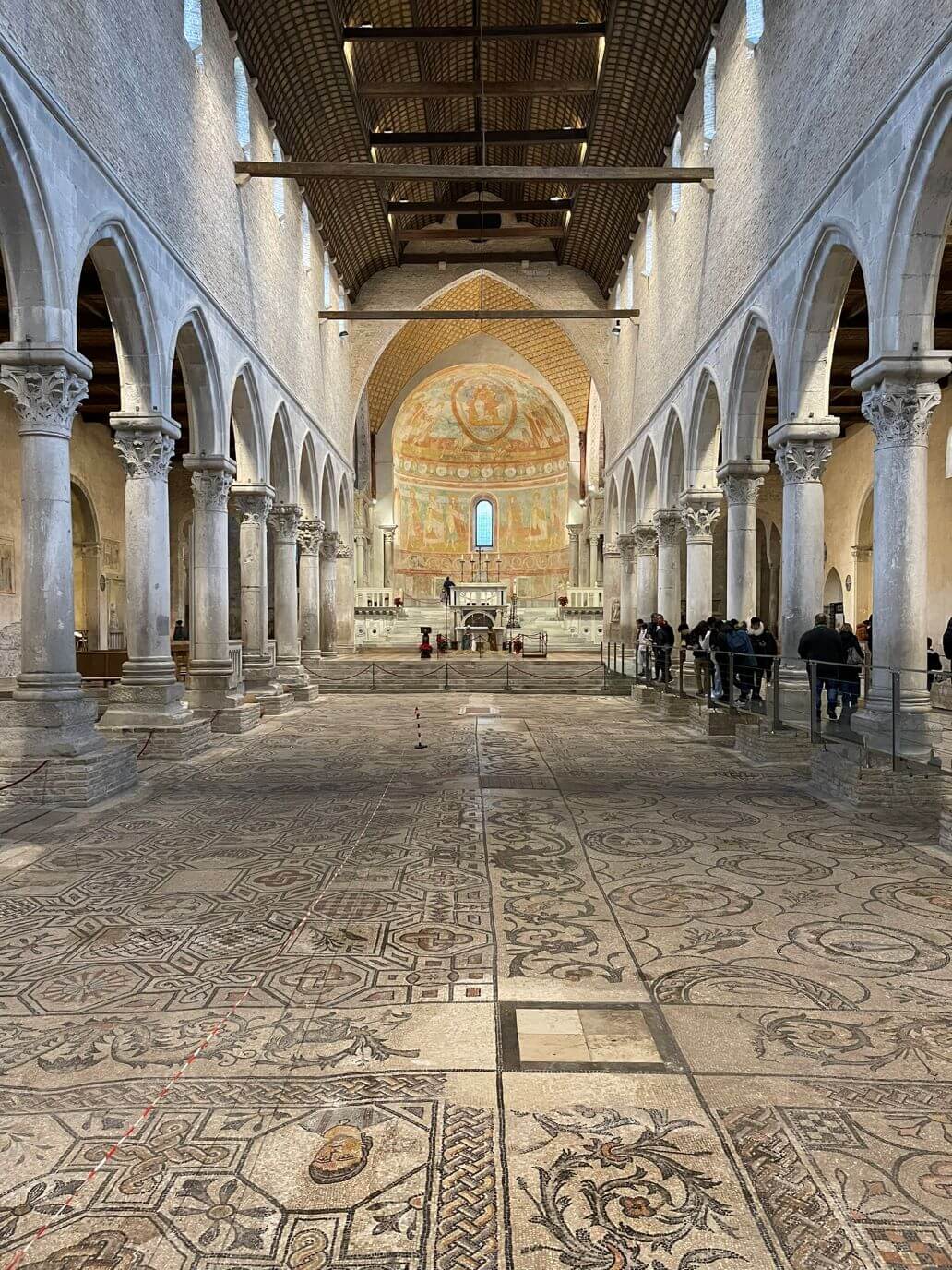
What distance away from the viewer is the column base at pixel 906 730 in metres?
8.40

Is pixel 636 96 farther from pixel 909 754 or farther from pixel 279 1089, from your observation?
pixel 279 1089

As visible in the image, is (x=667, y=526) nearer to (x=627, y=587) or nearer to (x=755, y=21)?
(x=627, y=587)

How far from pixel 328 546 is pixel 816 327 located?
17215 millimetres

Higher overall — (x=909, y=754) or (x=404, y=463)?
(x=404, y=463)

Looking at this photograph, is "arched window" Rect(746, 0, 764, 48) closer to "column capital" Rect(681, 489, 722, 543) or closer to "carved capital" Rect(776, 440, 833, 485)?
"carved capital" Rect(776, 440, 833, 485)

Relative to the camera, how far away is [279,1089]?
3.25 metres

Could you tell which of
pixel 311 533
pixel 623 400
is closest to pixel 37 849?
pixel 311 533

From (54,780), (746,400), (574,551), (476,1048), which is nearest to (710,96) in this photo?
(746,400)

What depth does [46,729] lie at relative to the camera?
28.2 feet

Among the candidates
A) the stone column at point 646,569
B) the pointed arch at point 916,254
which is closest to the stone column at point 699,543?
the stone column at point 646,569

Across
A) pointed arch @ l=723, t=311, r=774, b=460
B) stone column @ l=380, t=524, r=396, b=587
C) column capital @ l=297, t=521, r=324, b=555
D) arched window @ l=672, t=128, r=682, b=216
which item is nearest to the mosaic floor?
pointed arch @ l=723, t=311, r=774, b=460

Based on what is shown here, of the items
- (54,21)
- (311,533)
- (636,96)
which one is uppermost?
(636,96)

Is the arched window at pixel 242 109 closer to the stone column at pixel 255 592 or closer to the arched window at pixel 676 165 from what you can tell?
the stone column at pixel 255 592

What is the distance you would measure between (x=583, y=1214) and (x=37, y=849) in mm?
5508
